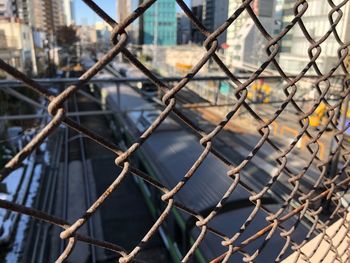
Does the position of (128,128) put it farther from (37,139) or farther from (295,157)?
(37,139)

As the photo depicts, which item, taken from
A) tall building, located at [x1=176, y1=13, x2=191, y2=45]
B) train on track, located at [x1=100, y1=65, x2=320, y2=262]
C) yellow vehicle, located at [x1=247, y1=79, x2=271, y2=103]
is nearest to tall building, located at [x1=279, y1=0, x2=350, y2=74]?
tall building, located at [x1=176, y1=13, x2=191, y2=45]

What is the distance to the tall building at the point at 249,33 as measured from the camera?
4.72ft

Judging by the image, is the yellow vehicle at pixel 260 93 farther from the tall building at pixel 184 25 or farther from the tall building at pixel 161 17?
the tall building at pixel 184 25

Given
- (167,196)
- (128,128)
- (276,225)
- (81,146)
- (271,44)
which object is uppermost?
(271,44)

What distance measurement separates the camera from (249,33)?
2.46 m

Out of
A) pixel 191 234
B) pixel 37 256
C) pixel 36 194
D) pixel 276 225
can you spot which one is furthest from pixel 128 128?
pixel 276 225

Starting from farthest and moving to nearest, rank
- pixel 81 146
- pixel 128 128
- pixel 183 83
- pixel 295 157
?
pixel 81 146
pixel 295 157
pixel 128 128
pixel 183 83

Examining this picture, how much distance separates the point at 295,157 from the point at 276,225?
891 centimetres

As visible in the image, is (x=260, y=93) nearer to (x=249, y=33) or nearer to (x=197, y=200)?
(x=197, y=200)

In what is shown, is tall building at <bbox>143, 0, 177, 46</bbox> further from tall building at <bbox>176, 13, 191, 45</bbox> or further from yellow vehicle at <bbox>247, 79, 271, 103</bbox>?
yellow vehicle at <bbox>247, 79, 271, 103</bbox>

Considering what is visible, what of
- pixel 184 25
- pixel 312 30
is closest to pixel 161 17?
pixel 184 25

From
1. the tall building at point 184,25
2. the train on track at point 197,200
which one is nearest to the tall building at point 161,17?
the tall building at point 184,25

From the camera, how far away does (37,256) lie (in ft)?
17.5

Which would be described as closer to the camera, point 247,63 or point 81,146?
point 247,63
